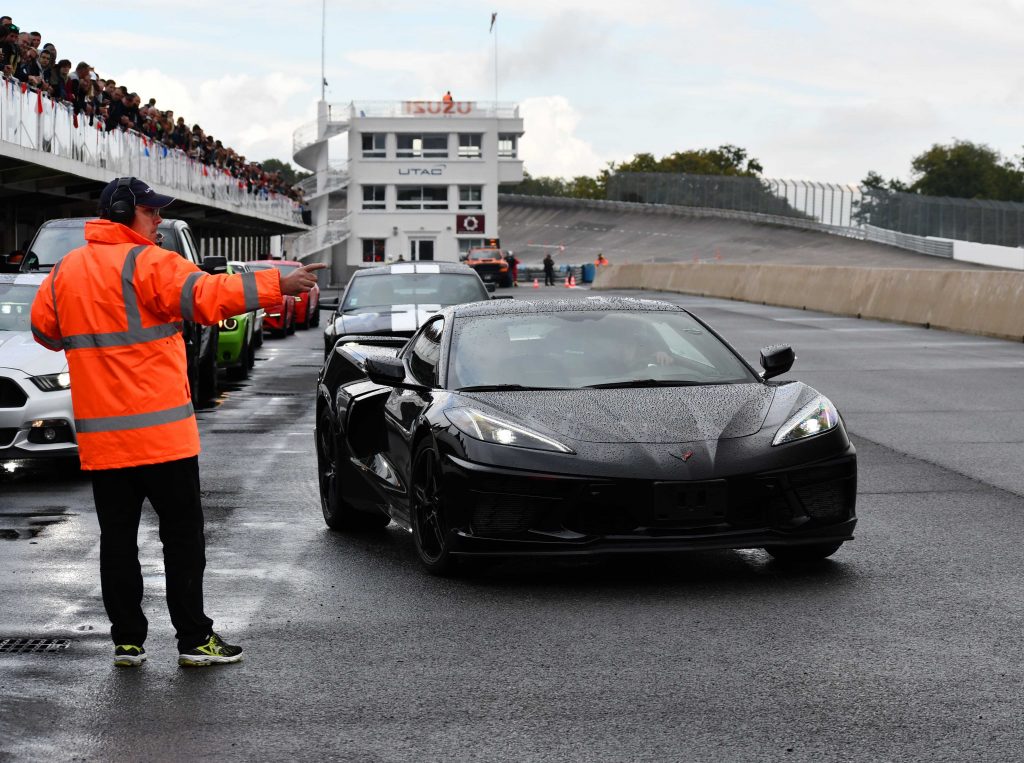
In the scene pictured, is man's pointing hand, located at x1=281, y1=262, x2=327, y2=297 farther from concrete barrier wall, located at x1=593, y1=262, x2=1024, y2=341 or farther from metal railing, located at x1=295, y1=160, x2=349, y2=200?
metal railing, located at x1=295, y1=160, x2=349, y2=200

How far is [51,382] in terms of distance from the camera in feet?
38.0

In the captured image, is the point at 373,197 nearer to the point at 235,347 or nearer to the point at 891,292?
the point at 891,292

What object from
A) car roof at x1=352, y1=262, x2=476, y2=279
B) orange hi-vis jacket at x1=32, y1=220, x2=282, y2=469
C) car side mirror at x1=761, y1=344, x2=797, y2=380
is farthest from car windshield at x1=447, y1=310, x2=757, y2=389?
car roof at x1=352, y1=262, x2=476, y2=279

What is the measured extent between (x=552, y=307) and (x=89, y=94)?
22.8 meters

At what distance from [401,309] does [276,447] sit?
13.7ft

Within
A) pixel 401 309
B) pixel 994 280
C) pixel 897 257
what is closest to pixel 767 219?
pixel 897 257

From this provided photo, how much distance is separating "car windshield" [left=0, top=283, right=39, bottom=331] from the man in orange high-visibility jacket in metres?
7.30

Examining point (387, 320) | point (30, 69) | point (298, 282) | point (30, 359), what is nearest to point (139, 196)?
point (298, 282)

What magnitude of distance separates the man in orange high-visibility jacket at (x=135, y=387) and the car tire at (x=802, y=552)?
2778mm

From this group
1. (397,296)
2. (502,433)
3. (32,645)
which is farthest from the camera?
(397,296)

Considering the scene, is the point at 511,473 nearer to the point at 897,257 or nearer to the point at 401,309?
the point at 401,309

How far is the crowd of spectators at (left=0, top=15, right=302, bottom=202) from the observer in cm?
2558

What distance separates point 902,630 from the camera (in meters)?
6.23

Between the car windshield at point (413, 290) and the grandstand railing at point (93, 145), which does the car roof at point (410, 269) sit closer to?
the car windshield at point (413, 290)
